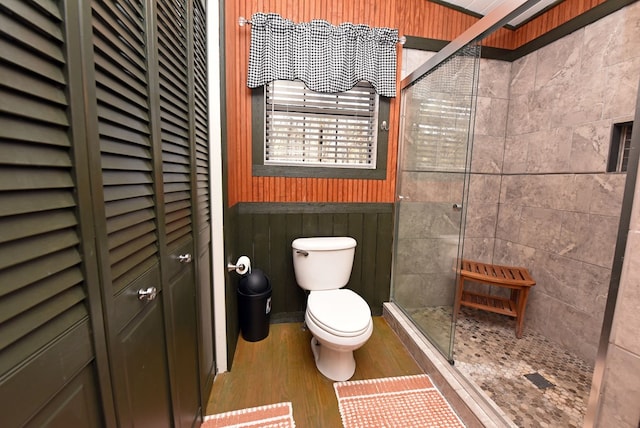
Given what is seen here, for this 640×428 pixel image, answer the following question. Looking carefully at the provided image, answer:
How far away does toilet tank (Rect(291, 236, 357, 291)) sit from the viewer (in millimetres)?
1917

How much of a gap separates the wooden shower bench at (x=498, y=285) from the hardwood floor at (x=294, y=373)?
1.88ft

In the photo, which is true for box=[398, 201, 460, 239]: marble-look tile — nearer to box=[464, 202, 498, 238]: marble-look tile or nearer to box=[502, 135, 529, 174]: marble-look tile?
box=[464, 202, 498, 238]: marble-look tile

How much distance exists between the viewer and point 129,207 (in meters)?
0.67

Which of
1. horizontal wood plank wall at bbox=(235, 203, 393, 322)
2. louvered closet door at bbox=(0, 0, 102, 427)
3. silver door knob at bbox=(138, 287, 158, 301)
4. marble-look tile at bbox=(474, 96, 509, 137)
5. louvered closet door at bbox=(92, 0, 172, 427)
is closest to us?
louvered closet door at bbox=(0, 0, 102, 427)

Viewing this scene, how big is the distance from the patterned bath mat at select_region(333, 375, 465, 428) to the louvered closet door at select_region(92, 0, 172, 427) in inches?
38.7

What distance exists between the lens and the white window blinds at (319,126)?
78.5 inches

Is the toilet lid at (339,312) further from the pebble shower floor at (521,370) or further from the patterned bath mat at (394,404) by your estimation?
the pebble shower floor at (521,370)

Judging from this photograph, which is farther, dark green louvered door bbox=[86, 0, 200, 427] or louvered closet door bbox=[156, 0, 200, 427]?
louvered closet door bbox=[156, 0, 200, 427]

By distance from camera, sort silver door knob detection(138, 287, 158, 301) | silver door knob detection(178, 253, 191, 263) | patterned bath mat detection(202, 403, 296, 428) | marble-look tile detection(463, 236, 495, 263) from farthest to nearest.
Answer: marble-look tile detection(463, 236, 495, 263)
patterned bath mat detection(202, 403, 296, 428)
silver door knob detection(178, 253, 191, 263)
silver door knob detection(138, 287, 158, 301)

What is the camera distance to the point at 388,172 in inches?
85.7

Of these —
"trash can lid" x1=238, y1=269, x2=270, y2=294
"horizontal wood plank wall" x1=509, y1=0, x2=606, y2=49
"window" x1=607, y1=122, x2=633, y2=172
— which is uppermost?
"horizontal wood plank wall" x1=509, y1=0, x2=606, y2=49

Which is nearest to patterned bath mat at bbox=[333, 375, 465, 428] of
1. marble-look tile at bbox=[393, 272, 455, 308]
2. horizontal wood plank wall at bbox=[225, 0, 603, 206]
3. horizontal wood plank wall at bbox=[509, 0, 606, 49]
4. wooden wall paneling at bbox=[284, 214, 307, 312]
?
marble-look tile at bbox=[393, 272, 455, 308]

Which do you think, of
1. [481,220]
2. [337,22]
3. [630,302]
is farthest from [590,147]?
[337,22]

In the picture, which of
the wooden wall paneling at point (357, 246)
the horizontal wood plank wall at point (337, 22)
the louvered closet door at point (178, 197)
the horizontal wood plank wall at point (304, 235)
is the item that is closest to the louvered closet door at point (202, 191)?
the louvered closet door at point (178, 197)
